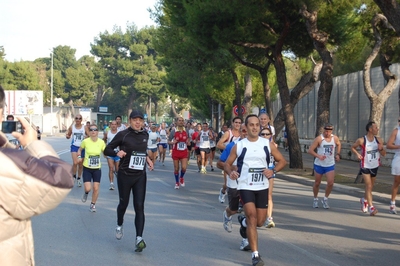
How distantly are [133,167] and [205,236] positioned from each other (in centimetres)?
171

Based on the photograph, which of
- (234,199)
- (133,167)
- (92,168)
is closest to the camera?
(133,167)

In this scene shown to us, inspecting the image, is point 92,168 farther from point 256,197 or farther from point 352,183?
point 352,183

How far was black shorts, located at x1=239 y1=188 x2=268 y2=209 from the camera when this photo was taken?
287 inches

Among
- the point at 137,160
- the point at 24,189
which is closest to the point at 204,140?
the point at 137,160

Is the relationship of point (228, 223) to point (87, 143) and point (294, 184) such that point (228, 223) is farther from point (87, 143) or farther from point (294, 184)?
point (294, 184)

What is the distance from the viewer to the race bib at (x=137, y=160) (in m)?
8.33

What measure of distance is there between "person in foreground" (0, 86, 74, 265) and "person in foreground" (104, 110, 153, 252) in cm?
521

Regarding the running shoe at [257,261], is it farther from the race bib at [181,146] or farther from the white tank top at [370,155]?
the race bib at [181,146]

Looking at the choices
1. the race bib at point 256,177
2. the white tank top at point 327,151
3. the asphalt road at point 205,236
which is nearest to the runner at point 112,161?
the asphalt road at point 205,236

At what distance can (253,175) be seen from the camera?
735cm

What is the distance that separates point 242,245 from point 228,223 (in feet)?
3.13

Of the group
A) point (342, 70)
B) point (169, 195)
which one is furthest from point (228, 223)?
point (342, 70)

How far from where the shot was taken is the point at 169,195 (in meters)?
14.8

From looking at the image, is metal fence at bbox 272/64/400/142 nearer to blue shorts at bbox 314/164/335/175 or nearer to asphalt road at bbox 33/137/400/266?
asphalt road at bbox 33/137/400/266
